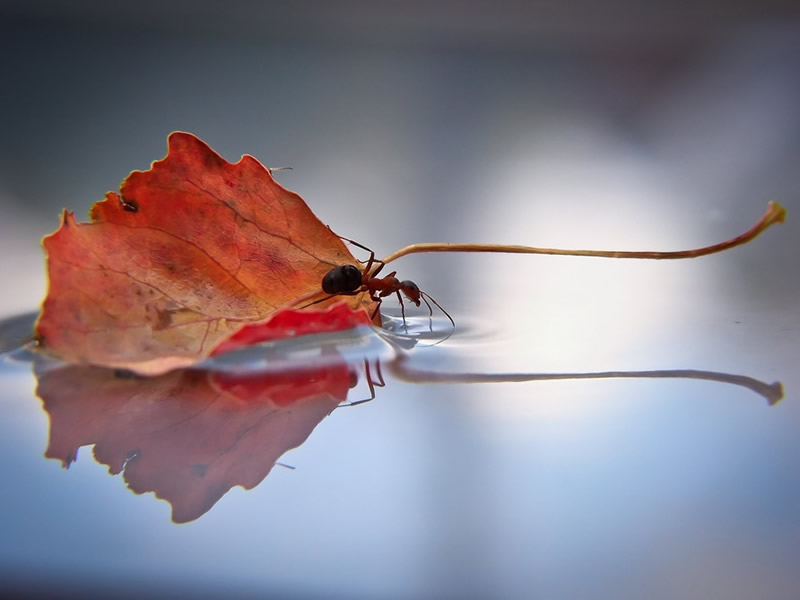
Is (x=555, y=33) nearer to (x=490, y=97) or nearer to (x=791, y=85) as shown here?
(x=490, y=97)

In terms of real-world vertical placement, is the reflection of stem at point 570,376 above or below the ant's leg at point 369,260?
below

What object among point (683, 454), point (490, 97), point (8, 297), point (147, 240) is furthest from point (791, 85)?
point (8, 297)

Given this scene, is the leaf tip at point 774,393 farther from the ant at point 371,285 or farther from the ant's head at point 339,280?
the ant's head at point 339,280

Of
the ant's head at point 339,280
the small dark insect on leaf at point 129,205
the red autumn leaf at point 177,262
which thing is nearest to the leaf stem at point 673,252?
the ant's head at point 339,280

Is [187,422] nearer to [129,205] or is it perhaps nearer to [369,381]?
[369,381]

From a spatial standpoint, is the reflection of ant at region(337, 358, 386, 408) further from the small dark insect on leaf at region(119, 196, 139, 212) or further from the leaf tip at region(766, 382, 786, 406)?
the leaf tip at region(766, 382, 786, 406)

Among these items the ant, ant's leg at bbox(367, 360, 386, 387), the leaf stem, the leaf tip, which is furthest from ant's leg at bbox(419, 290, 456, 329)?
the leaf tip
